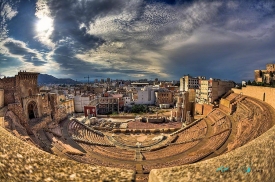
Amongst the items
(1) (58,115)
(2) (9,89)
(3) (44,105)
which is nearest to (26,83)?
(2) (9,89)

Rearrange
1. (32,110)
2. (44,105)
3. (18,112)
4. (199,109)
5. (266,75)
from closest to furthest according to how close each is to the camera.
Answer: (18,112) < (32,110) < (44,105) < (199,109) < (266,75)

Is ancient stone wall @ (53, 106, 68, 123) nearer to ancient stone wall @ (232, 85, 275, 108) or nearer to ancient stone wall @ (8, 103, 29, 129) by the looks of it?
ancient stone wall @ (8, 103, 29, 129)

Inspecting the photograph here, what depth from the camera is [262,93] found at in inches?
780

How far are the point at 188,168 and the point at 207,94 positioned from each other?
111 feet

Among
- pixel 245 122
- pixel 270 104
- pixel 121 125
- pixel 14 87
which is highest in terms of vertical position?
pixel 14 87

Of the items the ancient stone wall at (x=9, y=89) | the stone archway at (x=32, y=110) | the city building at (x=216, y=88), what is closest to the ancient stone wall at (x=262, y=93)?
the city building at (x=216, y=88)

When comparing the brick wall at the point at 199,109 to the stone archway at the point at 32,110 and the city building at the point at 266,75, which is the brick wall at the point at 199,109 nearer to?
the city building at the point at 266,75

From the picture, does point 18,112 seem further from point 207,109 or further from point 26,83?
point 207,109

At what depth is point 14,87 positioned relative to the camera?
17.7 metres

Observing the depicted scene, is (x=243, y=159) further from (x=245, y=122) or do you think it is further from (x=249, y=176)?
(x=245, y=122)

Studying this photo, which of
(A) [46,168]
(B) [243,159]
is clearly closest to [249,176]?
(B) [243,159]

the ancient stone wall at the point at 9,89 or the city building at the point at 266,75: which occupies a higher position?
the city building at the point at 266,75

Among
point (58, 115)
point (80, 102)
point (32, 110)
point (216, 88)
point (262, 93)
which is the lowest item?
point (58, 115)

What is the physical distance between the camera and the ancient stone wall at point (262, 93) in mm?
17425
